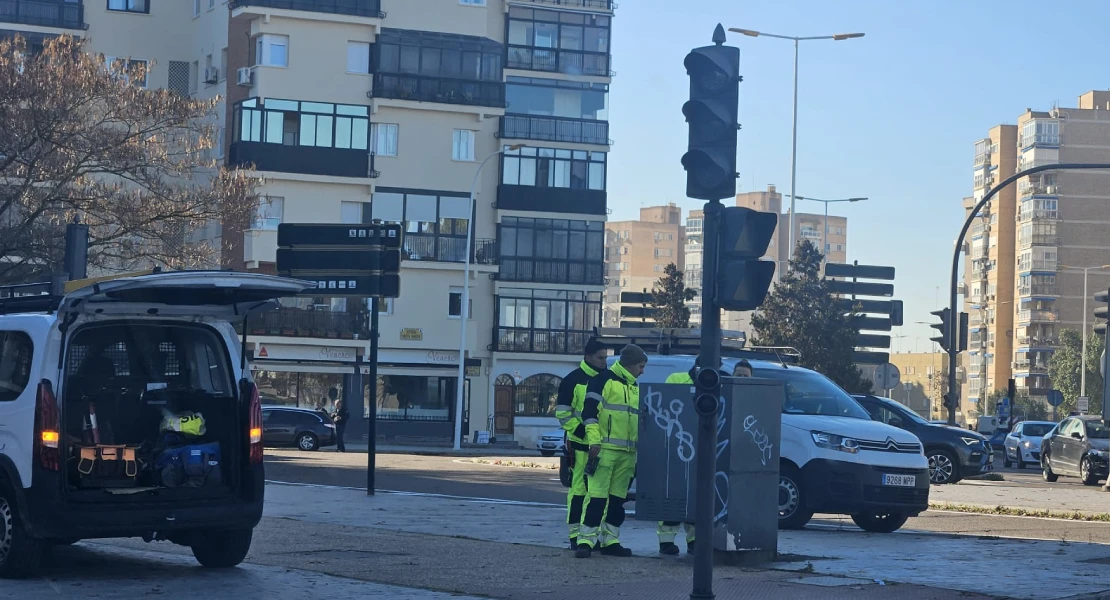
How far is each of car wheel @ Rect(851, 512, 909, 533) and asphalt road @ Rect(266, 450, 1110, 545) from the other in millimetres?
266

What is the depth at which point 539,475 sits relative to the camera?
26.5 metres

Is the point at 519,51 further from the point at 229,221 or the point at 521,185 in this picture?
the point at 229,221

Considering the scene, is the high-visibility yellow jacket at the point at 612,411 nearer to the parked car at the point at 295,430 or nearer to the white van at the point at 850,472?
the white van at the point at 850,472

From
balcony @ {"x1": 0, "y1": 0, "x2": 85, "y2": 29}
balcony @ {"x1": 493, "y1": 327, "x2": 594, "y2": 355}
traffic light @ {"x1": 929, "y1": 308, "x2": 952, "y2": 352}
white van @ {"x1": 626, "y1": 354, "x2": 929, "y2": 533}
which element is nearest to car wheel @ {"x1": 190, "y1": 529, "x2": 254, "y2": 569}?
white van @ {"x1": 626, "y1": 354, "x2": 929, "y2": 533}

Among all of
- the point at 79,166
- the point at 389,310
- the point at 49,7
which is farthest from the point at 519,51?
the point at 79,166

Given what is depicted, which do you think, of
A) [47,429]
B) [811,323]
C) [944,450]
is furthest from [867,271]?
[47,429]

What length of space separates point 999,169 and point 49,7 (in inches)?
3756

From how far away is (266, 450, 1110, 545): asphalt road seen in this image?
51.4 feet

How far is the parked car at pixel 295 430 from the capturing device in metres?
43.2

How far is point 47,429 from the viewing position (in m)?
9.72

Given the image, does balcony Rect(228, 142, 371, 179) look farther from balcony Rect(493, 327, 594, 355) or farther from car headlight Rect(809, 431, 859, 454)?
car headlight Rect(809, 431, 859, 454)

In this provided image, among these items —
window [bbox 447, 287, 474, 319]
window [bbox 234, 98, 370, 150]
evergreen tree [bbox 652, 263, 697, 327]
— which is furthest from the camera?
evergreen tree [bbox 652, 263, 697, 327]

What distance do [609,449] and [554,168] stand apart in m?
49.3

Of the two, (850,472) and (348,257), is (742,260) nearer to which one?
(850,472)
